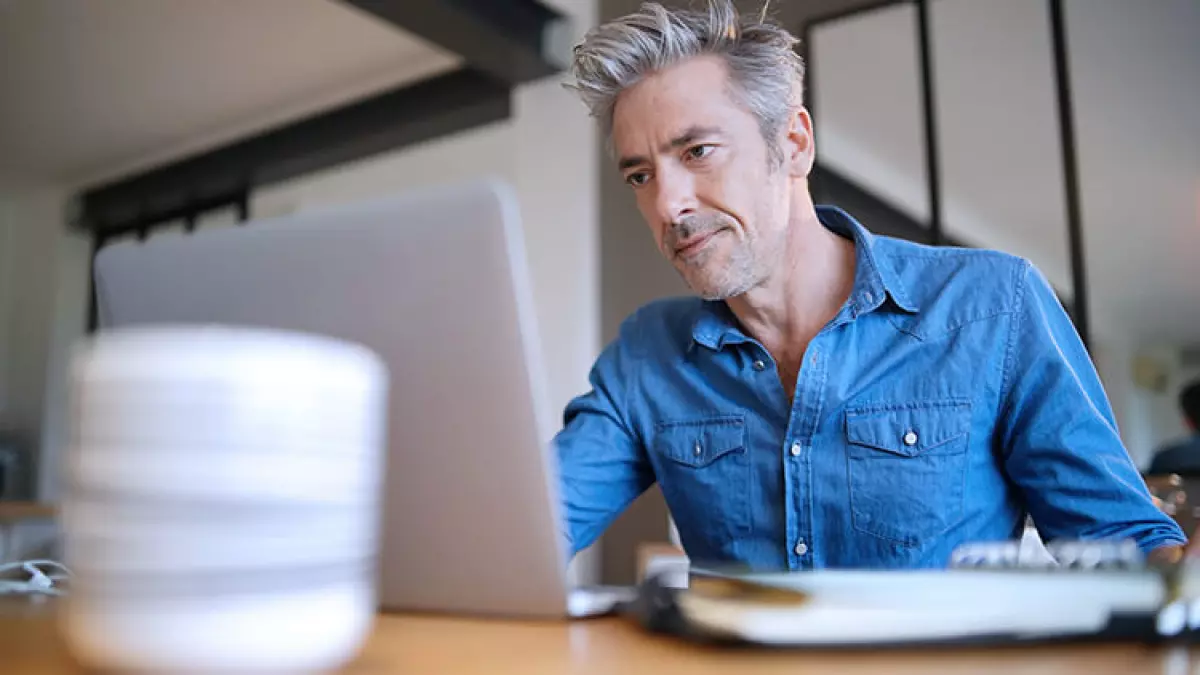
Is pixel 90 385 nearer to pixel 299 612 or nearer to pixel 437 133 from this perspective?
pixel 299 612

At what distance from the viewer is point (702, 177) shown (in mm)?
1238

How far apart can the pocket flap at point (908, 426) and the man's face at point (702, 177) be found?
0.25 meters

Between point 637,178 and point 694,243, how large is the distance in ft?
0.44

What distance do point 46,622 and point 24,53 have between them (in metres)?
4.40

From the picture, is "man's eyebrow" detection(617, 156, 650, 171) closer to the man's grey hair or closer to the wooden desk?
the man's grey hair

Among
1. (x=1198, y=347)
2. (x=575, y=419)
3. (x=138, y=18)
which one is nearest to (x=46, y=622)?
(x=575, y=419)

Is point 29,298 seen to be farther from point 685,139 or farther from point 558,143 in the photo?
point 685,139

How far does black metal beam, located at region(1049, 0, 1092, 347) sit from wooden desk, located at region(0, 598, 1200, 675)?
87.6 inches

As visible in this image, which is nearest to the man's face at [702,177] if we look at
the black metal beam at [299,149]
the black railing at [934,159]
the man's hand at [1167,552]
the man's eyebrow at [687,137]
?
the man's eyebrow at [687,137]

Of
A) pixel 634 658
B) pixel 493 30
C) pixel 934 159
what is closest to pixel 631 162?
pixel 634 658

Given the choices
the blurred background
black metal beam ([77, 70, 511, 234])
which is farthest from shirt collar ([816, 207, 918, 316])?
black metal beam ([77, 70, 511, 234])

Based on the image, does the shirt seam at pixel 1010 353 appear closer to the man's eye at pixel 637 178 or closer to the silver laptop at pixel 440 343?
the man's eye at pixel 637 178

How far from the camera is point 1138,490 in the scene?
97 cm

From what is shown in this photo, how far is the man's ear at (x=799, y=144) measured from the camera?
137 centimetres
